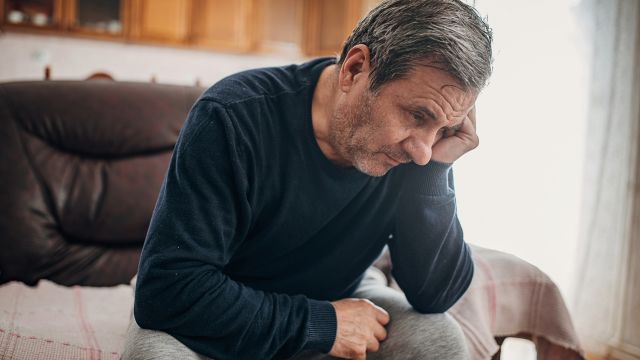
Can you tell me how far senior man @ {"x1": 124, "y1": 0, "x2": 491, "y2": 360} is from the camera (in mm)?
789

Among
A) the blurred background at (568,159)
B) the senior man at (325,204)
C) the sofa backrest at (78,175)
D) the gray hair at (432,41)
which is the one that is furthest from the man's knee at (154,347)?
the blurred background at (568,159)

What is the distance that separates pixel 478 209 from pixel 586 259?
1.83 ft

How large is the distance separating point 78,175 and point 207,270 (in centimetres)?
82

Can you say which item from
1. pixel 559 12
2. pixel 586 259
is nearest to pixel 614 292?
pixel 586 259

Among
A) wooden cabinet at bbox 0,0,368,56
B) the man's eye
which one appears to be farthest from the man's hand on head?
wooden cabinet at bbox 0,0,368,56

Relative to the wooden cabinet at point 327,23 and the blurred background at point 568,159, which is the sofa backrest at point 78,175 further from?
the wooden cabinet at point 327,23

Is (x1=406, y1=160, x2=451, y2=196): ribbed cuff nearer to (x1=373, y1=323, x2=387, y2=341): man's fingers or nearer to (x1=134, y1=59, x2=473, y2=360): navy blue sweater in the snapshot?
(x1=134, y1=59, x2=473, y2=360): navy blue sweater

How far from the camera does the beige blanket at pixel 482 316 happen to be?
1063 mm

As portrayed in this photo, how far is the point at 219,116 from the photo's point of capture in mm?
833

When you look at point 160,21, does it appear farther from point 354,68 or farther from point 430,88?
point 430,88

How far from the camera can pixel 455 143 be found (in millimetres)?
963

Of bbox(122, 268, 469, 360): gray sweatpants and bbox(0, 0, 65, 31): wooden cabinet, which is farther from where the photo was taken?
bbox(0, 0, 65, 31): wooden cabinet

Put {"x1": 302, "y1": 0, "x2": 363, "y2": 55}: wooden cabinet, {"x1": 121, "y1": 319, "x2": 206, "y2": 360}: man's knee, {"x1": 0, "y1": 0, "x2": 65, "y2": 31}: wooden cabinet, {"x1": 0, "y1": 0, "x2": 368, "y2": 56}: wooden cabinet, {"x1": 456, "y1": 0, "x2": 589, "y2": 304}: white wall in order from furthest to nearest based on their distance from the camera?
{"x1": 302, "y1": 0, "x2": 363, "y2": 55}: wooden cabinet, {"x1": 0, "y1": 0, "x2": 368, "y2": 56}: wooden cabinet, {"x1": 0, "y1": 0, "x2": 65, "y2": 31}: wooden cabinet, {"x1": 456, "y1": 0, "x2": 589, "y2": 304}: white wall, {"x1": 121, "y1": 319, "x2": 206, "y2": 360}: man's knee

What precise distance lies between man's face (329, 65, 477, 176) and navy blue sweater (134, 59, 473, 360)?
0.07 m
